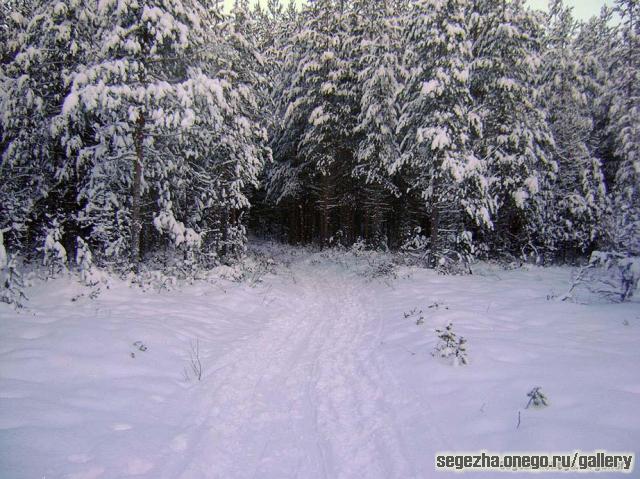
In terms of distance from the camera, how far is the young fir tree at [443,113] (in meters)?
13.7

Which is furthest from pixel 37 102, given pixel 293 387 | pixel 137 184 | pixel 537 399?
pixel 537 399

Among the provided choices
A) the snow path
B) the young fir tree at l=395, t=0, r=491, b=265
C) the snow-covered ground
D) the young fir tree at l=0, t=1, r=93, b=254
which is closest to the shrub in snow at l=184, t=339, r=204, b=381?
the snow-covered ground

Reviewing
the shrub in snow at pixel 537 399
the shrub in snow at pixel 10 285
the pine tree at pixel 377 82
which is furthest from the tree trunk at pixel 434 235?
the shrub in snow at pixel 10 285

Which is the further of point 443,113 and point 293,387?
point 443,113

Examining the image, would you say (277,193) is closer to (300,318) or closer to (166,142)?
(166,142)

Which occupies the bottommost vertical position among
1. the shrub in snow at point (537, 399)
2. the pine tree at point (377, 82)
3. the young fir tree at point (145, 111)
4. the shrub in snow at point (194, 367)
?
the shrub in snow at point (194, 367)

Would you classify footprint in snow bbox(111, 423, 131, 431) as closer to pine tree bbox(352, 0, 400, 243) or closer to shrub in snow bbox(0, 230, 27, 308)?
shrub in snow bbox(0, 230, 27, 308)

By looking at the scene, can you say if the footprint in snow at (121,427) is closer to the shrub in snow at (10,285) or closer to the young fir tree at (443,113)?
the shrub in snow at (10,285)

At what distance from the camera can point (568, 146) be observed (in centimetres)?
1950

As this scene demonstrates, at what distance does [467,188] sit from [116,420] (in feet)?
46.6

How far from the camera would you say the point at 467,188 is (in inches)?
583

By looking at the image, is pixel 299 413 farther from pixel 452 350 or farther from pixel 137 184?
pixel 137 184

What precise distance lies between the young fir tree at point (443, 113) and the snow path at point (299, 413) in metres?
8.36

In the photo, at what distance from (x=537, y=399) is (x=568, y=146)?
65.4 ft
